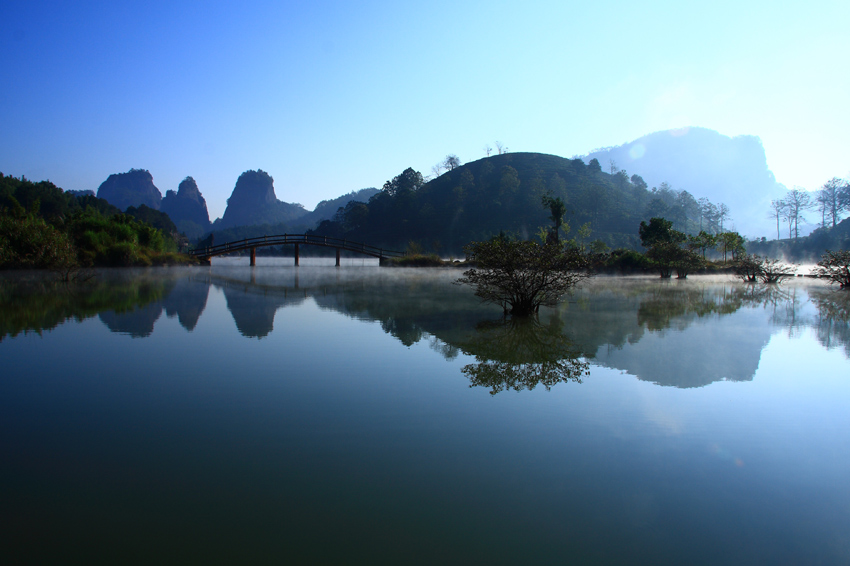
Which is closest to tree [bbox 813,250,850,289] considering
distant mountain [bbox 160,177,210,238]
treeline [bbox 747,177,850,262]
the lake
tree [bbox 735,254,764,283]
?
tree [bbox 735,254,764,283]

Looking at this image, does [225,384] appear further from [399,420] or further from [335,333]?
[335,333]

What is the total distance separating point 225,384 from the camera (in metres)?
5.37

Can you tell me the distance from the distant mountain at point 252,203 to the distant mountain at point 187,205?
6703mm

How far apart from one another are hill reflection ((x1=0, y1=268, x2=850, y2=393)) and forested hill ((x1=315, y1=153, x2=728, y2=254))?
69773 millimetres

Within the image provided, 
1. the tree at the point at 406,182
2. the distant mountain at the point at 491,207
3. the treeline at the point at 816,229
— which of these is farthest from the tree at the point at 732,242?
the tree at the point at 406,182

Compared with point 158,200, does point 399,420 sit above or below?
below

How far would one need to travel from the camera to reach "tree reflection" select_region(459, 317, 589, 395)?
570cm

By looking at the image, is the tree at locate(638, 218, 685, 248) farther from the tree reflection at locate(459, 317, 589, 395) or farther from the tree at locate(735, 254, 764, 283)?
the tree reflection at locate(459, 317, 589, 395)

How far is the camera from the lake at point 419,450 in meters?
2.56

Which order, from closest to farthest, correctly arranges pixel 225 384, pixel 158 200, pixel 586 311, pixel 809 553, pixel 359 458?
pixel 809 553, pixel 359 458, pixel 225 384, pixel 586 311, pixel 158 200

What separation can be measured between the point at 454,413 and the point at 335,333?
4615mm

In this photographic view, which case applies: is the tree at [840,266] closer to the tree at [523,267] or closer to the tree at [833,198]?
the tree at [523,267]

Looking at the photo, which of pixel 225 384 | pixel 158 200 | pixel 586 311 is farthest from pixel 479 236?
pixel 158 200

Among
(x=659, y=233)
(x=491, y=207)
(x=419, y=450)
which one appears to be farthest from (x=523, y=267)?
(x=491, y=207)
